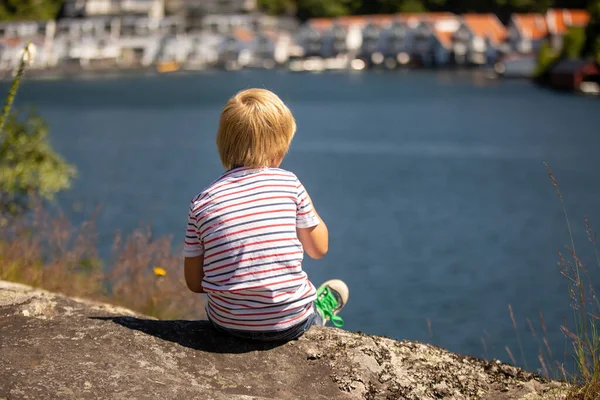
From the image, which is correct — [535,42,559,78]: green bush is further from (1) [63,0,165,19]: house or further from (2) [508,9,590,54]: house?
(1) [63,0,165,19]: house

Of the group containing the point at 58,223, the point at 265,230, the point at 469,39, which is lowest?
the point at 58,223

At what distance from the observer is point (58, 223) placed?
22.0ft

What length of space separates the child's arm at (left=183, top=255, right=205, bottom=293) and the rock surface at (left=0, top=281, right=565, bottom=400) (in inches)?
7.4

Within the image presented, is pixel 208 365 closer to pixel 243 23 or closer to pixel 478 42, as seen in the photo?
pixel 478 42

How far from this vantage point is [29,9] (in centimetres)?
11819

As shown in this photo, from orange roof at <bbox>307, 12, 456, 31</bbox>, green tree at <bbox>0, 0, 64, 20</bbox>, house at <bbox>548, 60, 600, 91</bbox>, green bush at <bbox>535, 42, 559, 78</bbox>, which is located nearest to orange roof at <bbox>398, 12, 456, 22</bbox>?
orange roof at <bbox>307, 12, 456, 31</bbox>

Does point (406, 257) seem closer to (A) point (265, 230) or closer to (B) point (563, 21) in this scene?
(A) point (265, 230)

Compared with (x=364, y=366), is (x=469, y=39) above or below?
above

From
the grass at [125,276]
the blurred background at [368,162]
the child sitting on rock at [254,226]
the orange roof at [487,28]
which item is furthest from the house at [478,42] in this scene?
the child sitting on rock at [254,226]

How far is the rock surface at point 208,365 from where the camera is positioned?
2.87m

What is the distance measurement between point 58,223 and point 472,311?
8.32 metres

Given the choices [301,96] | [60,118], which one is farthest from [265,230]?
[301,96]

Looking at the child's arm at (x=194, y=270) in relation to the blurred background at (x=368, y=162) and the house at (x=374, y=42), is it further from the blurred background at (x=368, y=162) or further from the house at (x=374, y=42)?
the house at (x=374, y=42)

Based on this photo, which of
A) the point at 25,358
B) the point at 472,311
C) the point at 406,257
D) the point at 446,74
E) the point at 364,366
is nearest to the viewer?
the point at 25,358
